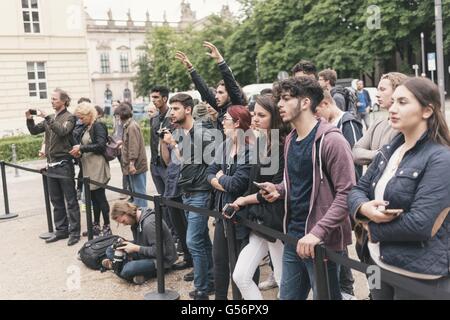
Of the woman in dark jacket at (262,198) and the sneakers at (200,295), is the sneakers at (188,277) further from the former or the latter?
the woman in dark jacket at (262,198)

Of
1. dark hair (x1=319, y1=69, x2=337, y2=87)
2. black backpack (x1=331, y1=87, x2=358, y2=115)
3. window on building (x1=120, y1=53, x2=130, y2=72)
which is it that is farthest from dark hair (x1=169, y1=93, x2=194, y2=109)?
window on building (x1=120, y1=53, x2=130, y2=72)

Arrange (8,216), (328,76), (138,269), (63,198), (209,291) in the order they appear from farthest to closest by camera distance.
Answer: (8,216) → (63,198) → (328,76) → (138,269) → (209,291)

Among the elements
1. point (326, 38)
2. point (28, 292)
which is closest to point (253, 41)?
point (326, 38)

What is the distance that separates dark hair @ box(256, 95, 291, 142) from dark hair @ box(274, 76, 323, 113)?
1.35ft

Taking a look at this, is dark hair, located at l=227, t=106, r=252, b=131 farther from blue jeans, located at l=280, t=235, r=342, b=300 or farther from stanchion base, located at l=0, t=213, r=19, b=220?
stanchion base, located at l=0, t=213, r=19, b=220

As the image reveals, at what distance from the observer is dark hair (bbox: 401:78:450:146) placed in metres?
2.47

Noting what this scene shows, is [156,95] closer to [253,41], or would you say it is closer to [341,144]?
[341,144]

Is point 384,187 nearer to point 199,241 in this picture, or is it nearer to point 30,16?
point 199,241

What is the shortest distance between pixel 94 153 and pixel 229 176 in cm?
333

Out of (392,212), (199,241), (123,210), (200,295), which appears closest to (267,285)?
(200,295)

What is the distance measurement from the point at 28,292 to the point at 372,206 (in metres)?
3.71

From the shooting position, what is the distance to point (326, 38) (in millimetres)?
34688

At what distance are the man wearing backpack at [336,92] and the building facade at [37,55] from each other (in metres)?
26.4

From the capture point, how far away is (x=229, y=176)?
3.70 metres
